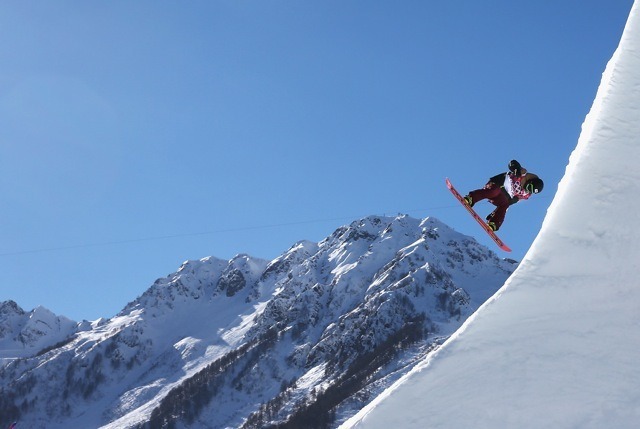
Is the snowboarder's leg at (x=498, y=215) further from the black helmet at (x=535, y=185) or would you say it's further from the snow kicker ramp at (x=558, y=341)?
the snow kicker ramp at (x=558, y=341)

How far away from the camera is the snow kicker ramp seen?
4.74m

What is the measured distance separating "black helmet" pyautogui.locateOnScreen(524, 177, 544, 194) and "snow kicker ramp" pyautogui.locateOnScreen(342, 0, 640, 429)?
719cm

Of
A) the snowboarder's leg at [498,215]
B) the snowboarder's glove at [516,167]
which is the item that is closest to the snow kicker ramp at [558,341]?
the snowboarder's glove at [516,167]

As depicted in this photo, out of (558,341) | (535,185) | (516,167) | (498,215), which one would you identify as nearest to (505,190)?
(498,215)

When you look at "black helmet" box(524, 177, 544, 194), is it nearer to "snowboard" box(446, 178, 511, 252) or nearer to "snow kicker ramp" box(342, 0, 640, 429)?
"snowboard" box(446, 178, 511, 252)

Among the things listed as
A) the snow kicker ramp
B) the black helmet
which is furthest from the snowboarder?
the snow kicker ramp

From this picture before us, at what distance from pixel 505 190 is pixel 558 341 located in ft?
38.0

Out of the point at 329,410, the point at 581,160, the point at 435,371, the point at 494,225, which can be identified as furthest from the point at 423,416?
the point at 329,410

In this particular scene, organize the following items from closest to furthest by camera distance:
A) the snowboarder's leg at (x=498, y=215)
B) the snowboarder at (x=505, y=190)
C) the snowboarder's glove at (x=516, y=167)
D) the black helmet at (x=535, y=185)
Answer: the black helmet at (x=535, y=185) < the snowboarder at (x=505, y=190) < the snowboarder's glove at (x=516, y=167) < the snowboarder's leg at (x=498, y=215)

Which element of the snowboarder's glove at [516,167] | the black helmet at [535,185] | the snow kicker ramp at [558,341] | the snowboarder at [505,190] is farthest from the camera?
the snowboarder's glove at [516,167]

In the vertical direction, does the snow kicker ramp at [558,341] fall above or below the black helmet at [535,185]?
below

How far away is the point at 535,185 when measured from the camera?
14383mm

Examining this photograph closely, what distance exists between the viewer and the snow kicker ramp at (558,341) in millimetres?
4742

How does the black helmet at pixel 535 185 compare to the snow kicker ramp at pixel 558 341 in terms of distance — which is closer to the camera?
the snow kicker ramp at pixel 558 341
